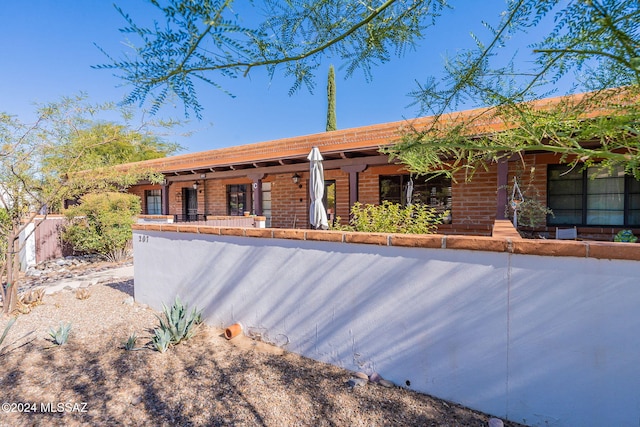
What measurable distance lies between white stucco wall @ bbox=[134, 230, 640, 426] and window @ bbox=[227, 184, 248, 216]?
8783 millimetres

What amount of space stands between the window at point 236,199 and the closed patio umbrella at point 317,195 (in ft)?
22.3

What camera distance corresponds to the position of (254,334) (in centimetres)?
426

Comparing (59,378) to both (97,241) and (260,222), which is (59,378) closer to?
(260,222)

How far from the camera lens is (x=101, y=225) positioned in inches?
406

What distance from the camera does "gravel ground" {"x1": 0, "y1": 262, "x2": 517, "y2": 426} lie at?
266cm

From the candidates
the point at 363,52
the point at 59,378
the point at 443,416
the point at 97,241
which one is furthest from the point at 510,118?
the point at 97,241

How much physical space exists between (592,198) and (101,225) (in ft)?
45.1

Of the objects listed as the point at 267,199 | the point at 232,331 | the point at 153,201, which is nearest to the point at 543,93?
the point at 232,331

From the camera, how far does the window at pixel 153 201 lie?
15.6m

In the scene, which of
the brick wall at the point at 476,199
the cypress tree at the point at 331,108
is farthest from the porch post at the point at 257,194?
the cypress tree at the point at 331,108

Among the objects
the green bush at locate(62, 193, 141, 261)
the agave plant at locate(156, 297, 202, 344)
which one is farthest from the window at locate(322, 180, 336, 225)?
the green bush at locate(62, 193, 141, 261)

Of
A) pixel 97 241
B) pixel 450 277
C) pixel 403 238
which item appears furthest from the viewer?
pixel 97 241

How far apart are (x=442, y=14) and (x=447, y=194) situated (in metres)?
6.58

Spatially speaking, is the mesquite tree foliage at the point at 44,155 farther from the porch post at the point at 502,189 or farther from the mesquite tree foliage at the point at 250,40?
the porch post at the point at 502,189
